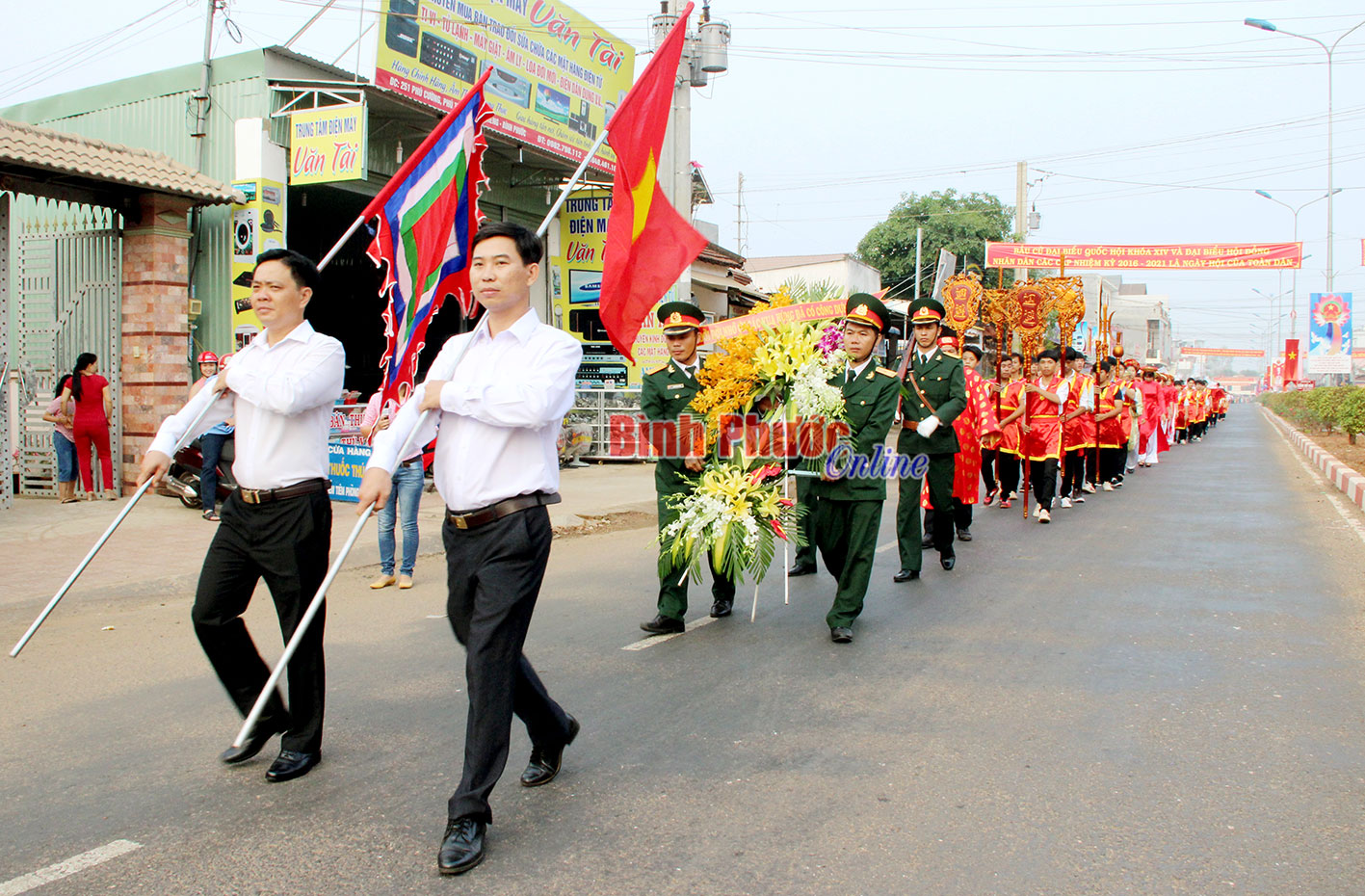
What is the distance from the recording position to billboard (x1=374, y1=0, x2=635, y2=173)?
40.6 feet

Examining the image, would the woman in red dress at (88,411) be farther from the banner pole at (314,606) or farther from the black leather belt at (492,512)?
the black leather belt at (492,512)

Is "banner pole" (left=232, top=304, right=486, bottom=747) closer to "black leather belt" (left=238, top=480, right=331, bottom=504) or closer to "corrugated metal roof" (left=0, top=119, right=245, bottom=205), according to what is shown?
"black leather belt" (left=238, top=480, right=331, bottom=504)

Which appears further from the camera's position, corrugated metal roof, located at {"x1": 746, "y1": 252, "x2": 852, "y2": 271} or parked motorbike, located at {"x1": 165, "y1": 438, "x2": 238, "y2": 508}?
corrugated metal roof, located at {"x1": 746, "y1": 252, "x2": 852, "y2": 271}

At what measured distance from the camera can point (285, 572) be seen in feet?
12.0

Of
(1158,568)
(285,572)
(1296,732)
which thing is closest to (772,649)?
(1296,732)

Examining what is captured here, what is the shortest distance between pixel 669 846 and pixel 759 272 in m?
39.3

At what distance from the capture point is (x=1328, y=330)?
3197 centimetres

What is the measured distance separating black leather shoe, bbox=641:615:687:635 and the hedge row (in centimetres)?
2037

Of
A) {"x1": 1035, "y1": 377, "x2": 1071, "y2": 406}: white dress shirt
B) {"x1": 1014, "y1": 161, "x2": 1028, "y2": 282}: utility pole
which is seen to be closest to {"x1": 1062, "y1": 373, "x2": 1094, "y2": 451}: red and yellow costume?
{"x1": 1035, "y1": 377, "x2": 1071, "y2": 406}: white dress shirt

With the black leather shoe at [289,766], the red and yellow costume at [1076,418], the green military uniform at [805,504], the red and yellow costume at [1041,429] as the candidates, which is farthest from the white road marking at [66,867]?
the red and yellow costume at [1076,418]

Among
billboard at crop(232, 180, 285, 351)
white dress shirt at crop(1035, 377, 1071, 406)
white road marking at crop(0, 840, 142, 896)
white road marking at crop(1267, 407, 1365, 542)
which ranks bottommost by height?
white road marking at crop(0, 840, 142, 896)

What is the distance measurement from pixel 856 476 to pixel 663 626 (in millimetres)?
1407

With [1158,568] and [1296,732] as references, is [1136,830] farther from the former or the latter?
[1158,568]

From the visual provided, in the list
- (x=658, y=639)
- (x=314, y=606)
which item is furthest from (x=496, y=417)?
(x=658, y=639)
